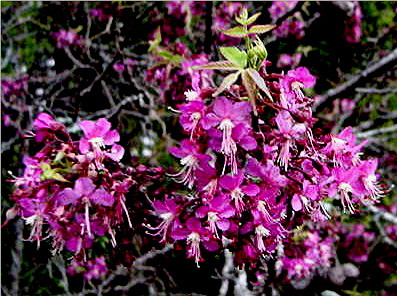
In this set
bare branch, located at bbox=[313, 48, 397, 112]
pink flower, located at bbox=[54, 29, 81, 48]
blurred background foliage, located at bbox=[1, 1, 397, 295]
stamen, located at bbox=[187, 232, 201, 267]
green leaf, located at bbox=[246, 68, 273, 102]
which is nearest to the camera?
green leaf, located at bbox=[246, 68, 273, 102]

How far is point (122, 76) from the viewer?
3.99 m

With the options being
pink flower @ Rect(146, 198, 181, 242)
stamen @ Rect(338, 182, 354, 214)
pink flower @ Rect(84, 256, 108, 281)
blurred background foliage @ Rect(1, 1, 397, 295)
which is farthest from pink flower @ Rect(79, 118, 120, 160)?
pink flower @ Rect(84, 256, 108, 281)

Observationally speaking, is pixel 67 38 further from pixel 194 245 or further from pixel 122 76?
pixel 194 245

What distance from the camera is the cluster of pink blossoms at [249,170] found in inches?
43.5

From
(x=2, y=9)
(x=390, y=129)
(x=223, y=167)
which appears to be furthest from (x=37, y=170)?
(x=2, y=9)

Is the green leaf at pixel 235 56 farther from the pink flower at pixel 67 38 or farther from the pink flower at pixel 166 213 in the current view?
the pink flower at pixel 67 38

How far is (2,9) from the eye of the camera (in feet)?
14.7

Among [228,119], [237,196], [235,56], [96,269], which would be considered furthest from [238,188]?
[96,269]

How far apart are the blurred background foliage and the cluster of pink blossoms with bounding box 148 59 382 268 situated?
1989mm

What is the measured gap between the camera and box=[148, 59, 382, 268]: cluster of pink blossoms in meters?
1.10

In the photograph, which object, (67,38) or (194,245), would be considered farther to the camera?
(67,38)

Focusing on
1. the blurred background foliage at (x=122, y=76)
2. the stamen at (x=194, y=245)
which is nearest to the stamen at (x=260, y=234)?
the stamen at (x=194, y=245)

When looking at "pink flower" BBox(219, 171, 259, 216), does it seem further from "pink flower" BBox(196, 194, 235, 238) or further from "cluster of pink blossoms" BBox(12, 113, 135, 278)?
"cluster of pink blossoms" BBox(12, 113, 135, 278)

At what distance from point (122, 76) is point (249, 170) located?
296cm
